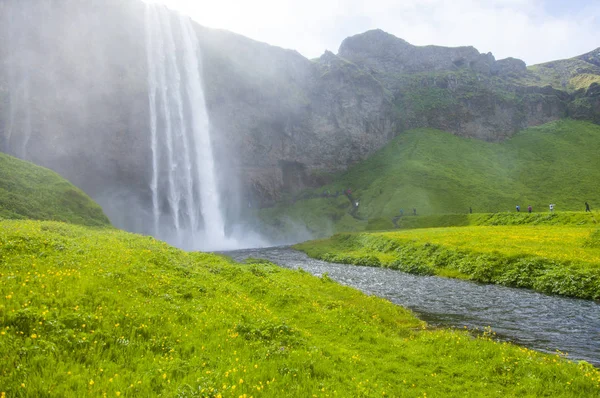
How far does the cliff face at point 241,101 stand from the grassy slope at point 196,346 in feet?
286

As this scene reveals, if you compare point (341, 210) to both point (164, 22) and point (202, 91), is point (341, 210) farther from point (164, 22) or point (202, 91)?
point (164, 22)

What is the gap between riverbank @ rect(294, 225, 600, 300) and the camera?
2811 cm

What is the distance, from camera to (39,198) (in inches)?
1612

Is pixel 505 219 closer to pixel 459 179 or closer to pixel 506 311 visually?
pixel 506 311

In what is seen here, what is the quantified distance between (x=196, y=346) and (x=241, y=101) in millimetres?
120043

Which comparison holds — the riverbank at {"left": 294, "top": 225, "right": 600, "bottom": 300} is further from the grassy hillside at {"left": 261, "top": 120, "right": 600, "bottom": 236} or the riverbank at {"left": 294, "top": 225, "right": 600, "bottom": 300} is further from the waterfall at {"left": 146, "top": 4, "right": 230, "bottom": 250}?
the waterfall at {"left": 146, "top": 4, "right": 230, "bottom": 250}

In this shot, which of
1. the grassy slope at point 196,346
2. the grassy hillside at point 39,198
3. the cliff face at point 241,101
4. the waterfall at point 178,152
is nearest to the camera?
the grassy slope at point 196,346

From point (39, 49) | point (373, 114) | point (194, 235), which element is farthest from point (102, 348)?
point (373, 114)

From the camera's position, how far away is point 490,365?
12688mm

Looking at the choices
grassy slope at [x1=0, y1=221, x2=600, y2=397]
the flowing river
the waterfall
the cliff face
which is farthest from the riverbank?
the cliff face

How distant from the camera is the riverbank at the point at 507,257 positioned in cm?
2811

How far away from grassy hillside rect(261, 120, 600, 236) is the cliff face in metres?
9.60

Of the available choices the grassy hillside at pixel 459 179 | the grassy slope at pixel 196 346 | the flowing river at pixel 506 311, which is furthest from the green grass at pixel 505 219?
the grassy slope at pixel 196 346

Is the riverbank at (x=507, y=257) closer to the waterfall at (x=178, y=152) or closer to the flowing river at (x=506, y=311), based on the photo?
the flowing river at (x=506, y=311)
